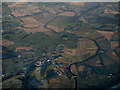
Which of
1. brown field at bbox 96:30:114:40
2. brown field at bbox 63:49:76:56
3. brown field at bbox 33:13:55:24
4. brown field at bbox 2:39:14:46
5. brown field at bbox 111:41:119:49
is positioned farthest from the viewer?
brown field at bbox 33:13:55:24

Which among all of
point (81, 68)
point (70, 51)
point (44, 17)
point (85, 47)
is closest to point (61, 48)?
point (70, 51)

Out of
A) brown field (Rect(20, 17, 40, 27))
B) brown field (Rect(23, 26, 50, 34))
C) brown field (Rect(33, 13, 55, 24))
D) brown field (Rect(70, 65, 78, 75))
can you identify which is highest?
brown field (Rect(33, 13, 55, 24))

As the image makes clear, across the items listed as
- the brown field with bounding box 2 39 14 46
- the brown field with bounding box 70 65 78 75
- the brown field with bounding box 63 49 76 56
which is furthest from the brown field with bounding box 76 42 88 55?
the brown field with bounding box 2 39 14 46

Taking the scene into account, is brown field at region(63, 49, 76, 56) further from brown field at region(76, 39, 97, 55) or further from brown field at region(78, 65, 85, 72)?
brown field at region(78, 65, 85, 72)

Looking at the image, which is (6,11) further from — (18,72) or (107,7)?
(107,7)

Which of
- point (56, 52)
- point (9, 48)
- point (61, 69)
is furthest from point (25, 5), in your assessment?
point (61, 69)

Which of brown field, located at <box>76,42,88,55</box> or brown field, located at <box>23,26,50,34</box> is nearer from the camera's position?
brown field, located at <box>76,42,88,55</box>

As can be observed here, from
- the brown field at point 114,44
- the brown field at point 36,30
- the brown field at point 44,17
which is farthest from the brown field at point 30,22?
the brown field at point 114,44

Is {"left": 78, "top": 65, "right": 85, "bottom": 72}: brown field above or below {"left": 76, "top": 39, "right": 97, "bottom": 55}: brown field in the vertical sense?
below
